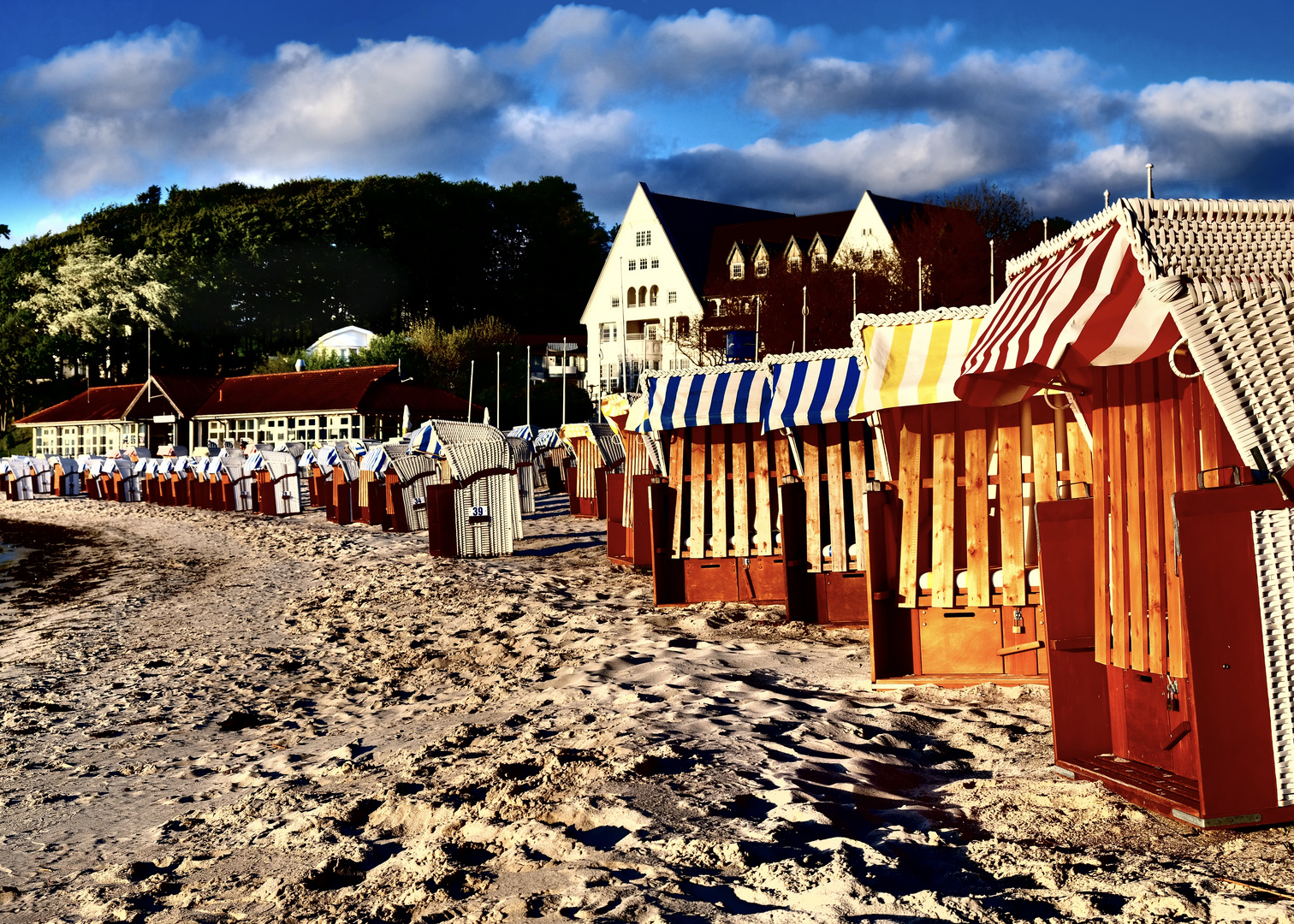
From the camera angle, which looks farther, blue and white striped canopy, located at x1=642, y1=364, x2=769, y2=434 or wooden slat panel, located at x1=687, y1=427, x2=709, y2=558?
wooden slat panel, located at x1=687, y1=427, x2=709, y2=558

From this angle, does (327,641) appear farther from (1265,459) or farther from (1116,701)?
(1265,459)

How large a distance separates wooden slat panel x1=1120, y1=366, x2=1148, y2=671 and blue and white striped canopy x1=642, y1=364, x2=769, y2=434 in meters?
5.08

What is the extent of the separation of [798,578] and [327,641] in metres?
4.51

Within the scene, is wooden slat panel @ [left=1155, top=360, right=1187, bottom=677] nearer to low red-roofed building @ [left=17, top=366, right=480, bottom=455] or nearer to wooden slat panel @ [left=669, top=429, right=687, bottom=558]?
wooden slat panel @ [left=669, top=429, right=687, bottom=558]

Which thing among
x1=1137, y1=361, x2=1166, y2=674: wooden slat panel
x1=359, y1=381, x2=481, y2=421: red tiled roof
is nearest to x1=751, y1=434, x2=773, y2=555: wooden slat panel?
x1=1137, y1=361, x2=1166, y2=674: wooden slat panel

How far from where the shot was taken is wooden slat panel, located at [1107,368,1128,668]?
15.7 feet

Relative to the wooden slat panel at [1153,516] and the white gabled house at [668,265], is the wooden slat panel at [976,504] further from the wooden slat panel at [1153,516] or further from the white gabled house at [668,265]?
the white gabled house at [668,265]

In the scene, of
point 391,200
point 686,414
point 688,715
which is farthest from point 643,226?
point 688,715

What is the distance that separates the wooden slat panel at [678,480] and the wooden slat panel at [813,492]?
1.42 metres

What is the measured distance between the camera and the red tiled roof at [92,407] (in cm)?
5578

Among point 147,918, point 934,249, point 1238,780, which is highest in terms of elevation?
point 934,249

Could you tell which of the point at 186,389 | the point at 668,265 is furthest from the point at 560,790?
the point at 668,265

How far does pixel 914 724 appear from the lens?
6145 millimetres

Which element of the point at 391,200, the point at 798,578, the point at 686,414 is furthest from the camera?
the point at 391,200
